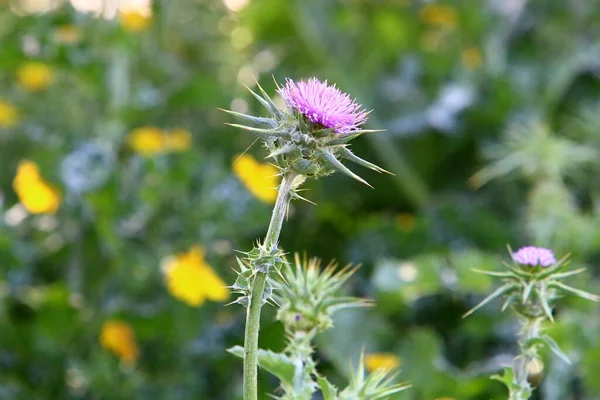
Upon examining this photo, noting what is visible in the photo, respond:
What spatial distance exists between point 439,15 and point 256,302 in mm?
3065

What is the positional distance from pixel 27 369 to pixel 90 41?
1055 mm

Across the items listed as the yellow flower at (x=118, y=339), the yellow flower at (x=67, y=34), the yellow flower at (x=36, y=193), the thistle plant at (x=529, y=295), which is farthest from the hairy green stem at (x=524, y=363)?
the yellow flower at (x=67, y=34)

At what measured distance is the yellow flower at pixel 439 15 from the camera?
3.72m

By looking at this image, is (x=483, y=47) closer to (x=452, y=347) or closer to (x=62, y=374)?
(x=452, y=347)

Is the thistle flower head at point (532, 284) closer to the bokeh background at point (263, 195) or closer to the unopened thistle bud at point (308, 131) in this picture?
the unopened thistle bud at point (308, 131)

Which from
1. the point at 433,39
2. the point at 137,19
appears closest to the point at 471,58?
the point at 433,39

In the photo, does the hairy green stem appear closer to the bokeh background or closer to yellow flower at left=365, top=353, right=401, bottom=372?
the bokeh background

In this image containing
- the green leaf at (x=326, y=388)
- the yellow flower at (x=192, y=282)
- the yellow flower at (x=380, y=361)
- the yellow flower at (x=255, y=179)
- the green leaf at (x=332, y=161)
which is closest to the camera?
the green leaf at (x=332, y=161)

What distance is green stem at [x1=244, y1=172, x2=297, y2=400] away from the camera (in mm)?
935

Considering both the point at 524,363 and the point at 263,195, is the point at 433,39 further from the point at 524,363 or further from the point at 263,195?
the point at 524,363

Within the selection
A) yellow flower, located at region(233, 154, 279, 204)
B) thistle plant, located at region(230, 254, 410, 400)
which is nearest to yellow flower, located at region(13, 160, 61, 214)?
yellow flower, located at region(233, 154, 279, 204)

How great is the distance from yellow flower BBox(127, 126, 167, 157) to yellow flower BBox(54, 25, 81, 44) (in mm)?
374

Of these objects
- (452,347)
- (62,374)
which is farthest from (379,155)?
(62,374)

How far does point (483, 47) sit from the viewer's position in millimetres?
3695
